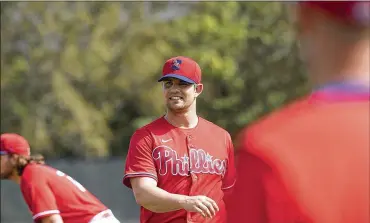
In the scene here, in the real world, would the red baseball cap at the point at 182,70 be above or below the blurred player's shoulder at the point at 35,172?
above

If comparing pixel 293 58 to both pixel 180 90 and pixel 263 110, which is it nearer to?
pixel 263 110

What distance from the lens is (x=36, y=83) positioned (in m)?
32.3

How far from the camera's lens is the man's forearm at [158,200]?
5.40 m

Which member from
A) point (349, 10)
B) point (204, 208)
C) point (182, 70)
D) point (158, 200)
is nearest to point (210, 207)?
point (204, 208)

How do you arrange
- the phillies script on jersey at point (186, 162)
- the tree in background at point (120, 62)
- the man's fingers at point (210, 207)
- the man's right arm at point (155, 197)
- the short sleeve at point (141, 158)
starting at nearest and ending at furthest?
the man's fingers at point (210, 207)
the man's right arm at point (155, 197)
the short sleeve at point (141, 158)
the phillies script on jersey at point (186, 162)
the tree in background at point (120, 62)

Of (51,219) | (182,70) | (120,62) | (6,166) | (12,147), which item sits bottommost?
(51,219)

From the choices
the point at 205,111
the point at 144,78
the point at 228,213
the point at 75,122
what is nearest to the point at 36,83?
the point at 75,122

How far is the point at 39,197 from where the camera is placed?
6.79 meters

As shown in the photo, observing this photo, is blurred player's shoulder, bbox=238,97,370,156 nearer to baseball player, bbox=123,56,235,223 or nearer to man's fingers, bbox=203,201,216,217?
man's fingers, bbox=203,201,216,217

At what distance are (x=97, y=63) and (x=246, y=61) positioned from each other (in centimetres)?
523

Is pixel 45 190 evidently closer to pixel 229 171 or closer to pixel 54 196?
pixel 54 196

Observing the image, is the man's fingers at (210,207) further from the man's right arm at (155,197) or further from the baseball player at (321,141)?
the baseball player at (321,141)

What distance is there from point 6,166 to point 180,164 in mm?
1733

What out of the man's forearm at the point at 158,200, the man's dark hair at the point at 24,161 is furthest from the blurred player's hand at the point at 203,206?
the man's dark hair at the point at 24,161
